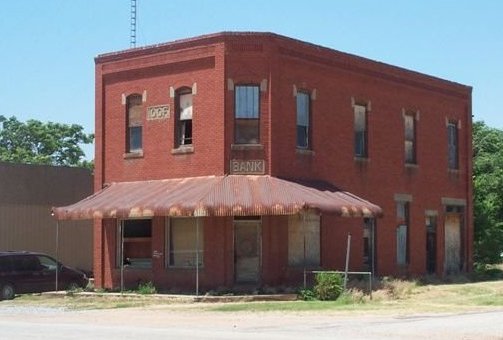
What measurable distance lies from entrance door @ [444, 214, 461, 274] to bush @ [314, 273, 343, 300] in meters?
A: 13.1

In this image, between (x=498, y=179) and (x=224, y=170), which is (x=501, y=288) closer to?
(x=224, y=170)

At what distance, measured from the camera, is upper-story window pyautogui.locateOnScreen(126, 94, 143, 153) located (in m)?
33.4

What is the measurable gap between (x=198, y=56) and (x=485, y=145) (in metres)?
33.0

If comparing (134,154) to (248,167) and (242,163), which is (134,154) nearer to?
(242,163)

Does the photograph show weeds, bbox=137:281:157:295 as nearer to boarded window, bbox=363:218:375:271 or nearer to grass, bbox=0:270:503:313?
grass, bbox=0:270:503:313

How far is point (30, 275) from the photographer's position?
3259cm

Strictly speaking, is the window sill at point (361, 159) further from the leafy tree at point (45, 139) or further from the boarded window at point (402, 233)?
the leafy tree at point (45, 139)

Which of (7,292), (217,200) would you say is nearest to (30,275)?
(7,292)

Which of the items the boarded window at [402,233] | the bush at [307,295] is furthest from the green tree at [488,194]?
the bush at [307,295]

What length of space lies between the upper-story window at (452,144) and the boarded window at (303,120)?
10.6 meters

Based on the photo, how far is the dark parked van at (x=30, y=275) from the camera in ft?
104

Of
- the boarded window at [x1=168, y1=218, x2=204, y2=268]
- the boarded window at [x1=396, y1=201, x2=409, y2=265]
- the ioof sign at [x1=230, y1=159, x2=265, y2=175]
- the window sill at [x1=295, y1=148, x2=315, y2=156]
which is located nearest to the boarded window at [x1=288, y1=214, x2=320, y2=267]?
the ioof sign at [x1=230, y1=159, x2=265, y2=175]

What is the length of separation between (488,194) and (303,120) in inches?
765

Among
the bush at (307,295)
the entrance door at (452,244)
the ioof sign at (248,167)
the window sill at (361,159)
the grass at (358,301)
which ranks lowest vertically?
the grass at (358,301)
